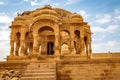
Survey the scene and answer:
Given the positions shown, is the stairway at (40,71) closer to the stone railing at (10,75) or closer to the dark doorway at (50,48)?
the stone railing at (10,75)

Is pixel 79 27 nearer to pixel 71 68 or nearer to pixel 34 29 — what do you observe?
pixel 34 29

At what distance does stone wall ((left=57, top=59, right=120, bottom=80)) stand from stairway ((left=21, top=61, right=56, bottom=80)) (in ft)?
2.64

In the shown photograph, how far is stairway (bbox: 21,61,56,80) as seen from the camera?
1205 cm

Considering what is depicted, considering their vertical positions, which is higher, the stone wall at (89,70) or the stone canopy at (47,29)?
the stone canopy at (47,29)

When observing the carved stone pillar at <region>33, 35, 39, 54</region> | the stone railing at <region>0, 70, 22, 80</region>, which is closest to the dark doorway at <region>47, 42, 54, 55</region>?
the carved stone pillar at <region>33, 35, 39, 54</region>

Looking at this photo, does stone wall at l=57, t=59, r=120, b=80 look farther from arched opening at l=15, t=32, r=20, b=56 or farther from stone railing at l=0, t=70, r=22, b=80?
arched opening at l=15, t=32, r=20, b=56

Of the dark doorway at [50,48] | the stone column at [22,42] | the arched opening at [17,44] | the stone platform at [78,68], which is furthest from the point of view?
the dark doorway at [50,48]

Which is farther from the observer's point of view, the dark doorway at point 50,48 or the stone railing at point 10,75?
the dark doorway at point 50,48

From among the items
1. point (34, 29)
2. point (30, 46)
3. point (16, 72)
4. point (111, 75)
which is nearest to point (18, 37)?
point (30, 46)

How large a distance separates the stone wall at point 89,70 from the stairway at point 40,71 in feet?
2.64

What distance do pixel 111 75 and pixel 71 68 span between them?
2.60 meters

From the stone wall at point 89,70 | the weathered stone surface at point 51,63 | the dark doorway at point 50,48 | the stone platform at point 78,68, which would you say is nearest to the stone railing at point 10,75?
the weathered stone surface at point 51,63

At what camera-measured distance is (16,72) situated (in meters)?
13.7

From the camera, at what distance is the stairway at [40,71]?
12.1 metres
